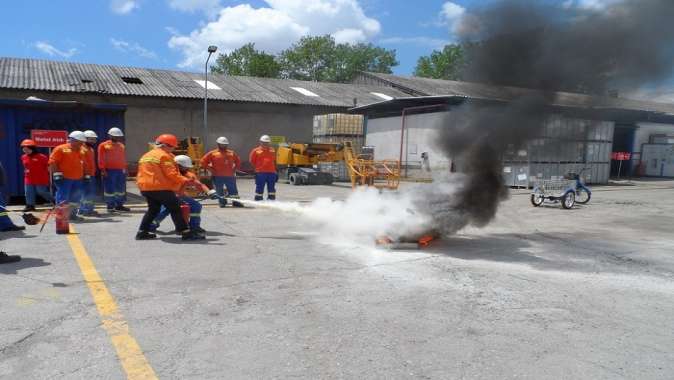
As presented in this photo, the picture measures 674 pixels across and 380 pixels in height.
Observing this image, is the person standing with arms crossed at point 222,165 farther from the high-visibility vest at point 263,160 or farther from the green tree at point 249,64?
the green tree at point 249,64

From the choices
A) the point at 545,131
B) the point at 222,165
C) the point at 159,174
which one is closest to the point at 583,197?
the point at 545,131

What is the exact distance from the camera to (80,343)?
3424mm

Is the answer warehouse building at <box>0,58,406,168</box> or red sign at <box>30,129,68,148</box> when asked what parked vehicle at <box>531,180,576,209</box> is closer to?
red sign at <box>30,129,68,148</box>

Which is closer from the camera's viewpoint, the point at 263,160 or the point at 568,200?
the point at 263,160

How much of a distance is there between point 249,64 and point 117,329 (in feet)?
183

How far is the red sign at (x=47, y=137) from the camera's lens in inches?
392

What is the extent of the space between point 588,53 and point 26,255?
A: 763cm

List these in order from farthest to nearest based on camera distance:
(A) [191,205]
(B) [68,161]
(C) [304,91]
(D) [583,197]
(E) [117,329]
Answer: (C) [304,91] < (D) [583,197] < (B) [68,161] < (A) [191,205] < (E) [117,329]

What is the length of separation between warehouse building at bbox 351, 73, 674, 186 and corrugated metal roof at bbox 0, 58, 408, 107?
5023mm

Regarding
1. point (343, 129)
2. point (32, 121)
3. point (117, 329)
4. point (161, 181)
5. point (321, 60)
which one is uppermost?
point (321, 60)

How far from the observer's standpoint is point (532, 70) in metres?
6.59

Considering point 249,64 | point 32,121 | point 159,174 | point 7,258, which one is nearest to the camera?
point 7,258

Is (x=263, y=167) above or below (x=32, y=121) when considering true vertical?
below

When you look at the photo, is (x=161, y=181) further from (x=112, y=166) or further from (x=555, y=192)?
(x=555, y=192)
